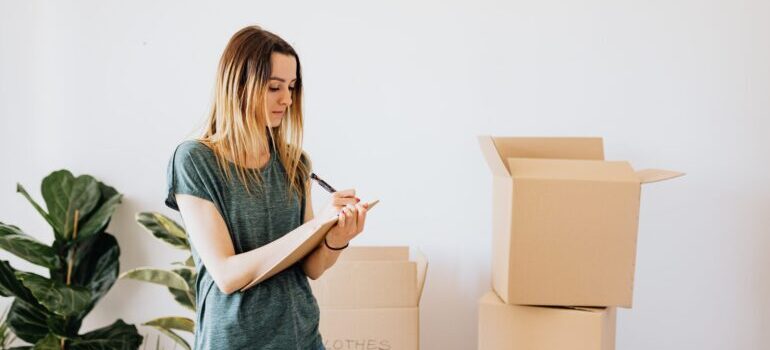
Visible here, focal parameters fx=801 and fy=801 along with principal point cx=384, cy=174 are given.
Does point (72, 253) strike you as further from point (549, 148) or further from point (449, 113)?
point (549, 148)

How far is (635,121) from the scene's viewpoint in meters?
2.33

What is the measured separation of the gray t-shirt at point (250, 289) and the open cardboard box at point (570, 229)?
0.69 metres

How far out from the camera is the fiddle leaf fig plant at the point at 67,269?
225cm

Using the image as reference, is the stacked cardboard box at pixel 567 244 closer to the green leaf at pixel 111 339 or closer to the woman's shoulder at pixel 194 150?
the woman's shoulder at pixel 194 150

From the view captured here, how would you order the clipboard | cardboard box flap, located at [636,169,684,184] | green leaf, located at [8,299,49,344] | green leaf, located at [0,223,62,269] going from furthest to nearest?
green leaf, located at [8,299,49,344] → green leaf, located at [0,223,62,269] → cardboard box flap, located at [636,169,684,184] → the clipboard

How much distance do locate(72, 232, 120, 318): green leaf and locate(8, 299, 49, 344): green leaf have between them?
0.39 feet

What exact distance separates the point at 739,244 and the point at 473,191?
778 millimetres

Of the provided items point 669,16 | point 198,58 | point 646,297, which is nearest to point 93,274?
point 198,58

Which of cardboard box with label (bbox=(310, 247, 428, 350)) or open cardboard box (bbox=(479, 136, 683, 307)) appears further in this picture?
cardboard box with label (bbox=(310, 247, 428, 350))

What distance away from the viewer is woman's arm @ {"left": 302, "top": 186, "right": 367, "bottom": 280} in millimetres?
1312

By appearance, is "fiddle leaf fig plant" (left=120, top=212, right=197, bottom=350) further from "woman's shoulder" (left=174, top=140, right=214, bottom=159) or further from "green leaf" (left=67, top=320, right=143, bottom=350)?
"woman's shoulder" (left=174, top=140, right=214, bottom=159)

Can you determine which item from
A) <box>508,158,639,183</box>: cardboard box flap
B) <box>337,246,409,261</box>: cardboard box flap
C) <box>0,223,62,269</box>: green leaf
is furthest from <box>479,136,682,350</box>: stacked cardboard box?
<box>0,223,62,269</box>: green leaf

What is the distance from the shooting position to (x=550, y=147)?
206 centimetres

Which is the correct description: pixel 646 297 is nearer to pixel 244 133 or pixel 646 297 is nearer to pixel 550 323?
pixel 550 323
